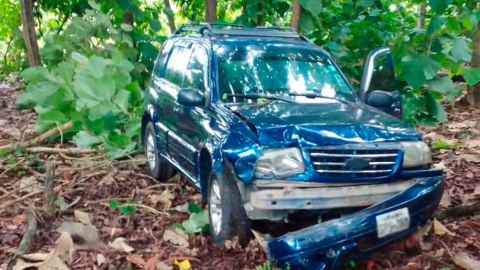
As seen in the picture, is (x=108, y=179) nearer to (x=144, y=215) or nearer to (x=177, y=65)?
(x=144, y=215)

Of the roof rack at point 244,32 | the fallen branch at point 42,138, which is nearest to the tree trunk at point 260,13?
the roof rack at point 244,32

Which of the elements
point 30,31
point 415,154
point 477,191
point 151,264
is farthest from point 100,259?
point 30,31

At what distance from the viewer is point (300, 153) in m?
4.44

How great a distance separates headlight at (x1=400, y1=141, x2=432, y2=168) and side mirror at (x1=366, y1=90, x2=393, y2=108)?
0.93 metres

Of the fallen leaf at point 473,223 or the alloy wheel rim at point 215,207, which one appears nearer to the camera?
the alloy wheel rim at point 215,207

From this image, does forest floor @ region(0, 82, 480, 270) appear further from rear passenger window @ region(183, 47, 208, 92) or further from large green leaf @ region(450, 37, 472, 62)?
large green leaf @ region(450, 37, 472, 62)

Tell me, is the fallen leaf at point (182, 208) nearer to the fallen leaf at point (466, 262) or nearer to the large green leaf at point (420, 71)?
the fallen leaf at point (466, 262)

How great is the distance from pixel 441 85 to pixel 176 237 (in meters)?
3.73

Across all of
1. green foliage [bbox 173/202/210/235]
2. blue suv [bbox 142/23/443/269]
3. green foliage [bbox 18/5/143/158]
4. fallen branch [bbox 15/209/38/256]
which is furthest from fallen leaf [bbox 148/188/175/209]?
fallen branch [bbox 15/209/38/256]

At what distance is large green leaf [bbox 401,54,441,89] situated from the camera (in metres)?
6.70

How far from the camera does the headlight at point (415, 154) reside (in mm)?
4684

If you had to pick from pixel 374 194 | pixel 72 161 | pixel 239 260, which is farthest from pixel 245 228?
pixel 72 161

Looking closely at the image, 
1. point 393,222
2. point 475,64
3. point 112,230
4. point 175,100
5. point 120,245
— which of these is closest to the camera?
point 393,222

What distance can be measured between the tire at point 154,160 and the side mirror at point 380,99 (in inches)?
98.5
